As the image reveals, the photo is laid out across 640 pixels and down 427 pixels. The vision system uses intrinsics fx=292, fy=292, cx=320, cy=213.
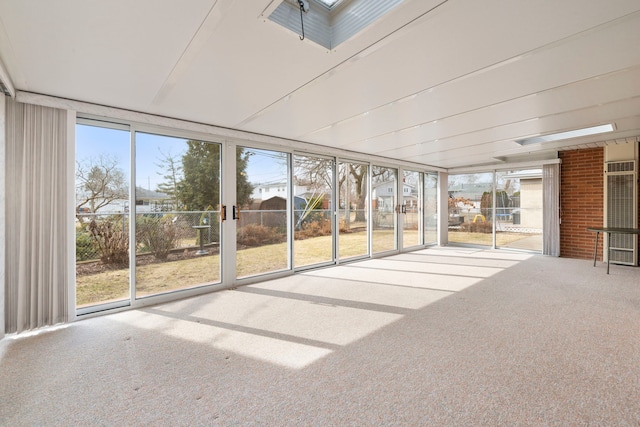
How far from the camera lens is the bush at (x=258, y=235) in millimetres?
5484

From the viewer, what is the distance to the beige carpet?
1671 millimetres

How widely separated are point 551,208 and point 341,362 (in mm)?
6671

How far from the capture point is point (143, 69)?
7.72 ft

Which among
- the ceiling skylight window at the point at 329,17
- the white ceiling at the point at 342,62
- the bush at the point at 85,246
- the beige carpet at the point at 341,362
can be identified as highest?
the ceiling skylight window at the point at 329,17

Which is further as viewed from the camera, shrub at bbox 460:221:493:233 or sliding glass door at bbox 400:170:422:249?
shrub at bbox 460:221:493:233

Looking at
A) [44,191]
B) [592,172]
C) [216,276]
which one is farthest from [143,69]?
[592,172]

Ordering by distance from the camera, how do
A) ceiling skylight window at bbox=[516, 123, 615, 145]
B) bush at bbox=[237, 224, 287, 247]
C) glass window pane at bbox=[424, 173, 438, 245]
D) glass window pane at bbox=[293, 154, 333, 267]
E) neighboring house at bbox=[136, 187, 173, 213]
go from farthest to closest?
1. glass window pane at bbox=[424, 173, 438, 245]
2. glass window pane at bbox=[293, 154, 333, 267]
3. bush at bbox=[237, 224, 287, 247]
4. ceiling skylight window at bbox=[516, 123, 615, 145]
5. neighboring house at bbox=[136, 187, 173, 213]

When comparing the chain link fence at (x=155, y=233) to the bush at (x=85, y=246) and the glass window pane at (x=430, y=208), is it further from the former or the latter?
the glass window pane at (x=430, y=208)

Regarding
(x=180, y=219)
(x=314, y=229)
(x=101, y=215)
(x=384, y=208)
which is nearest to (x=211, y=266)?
(x=180, y=219)

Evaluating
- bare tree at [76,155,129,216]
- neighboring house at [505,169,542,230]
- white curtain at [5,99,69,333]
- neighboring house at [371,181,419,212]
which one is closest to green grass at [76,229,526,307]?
neighboring house at [505,169,542,230]

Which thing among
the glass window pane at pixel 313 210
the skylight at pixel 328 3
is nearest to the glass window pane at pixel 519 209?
the glass window pane at pixel 313 210

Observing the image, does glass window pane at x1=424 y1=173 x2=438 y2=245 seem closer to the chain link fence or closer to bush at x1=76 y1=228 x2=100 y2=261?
the chain link fence

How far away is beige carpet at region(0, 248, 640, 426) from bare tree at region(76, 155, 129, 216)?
6.53 ft

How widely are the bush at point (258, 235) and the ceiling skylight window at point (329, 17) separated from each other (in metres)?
3.93
